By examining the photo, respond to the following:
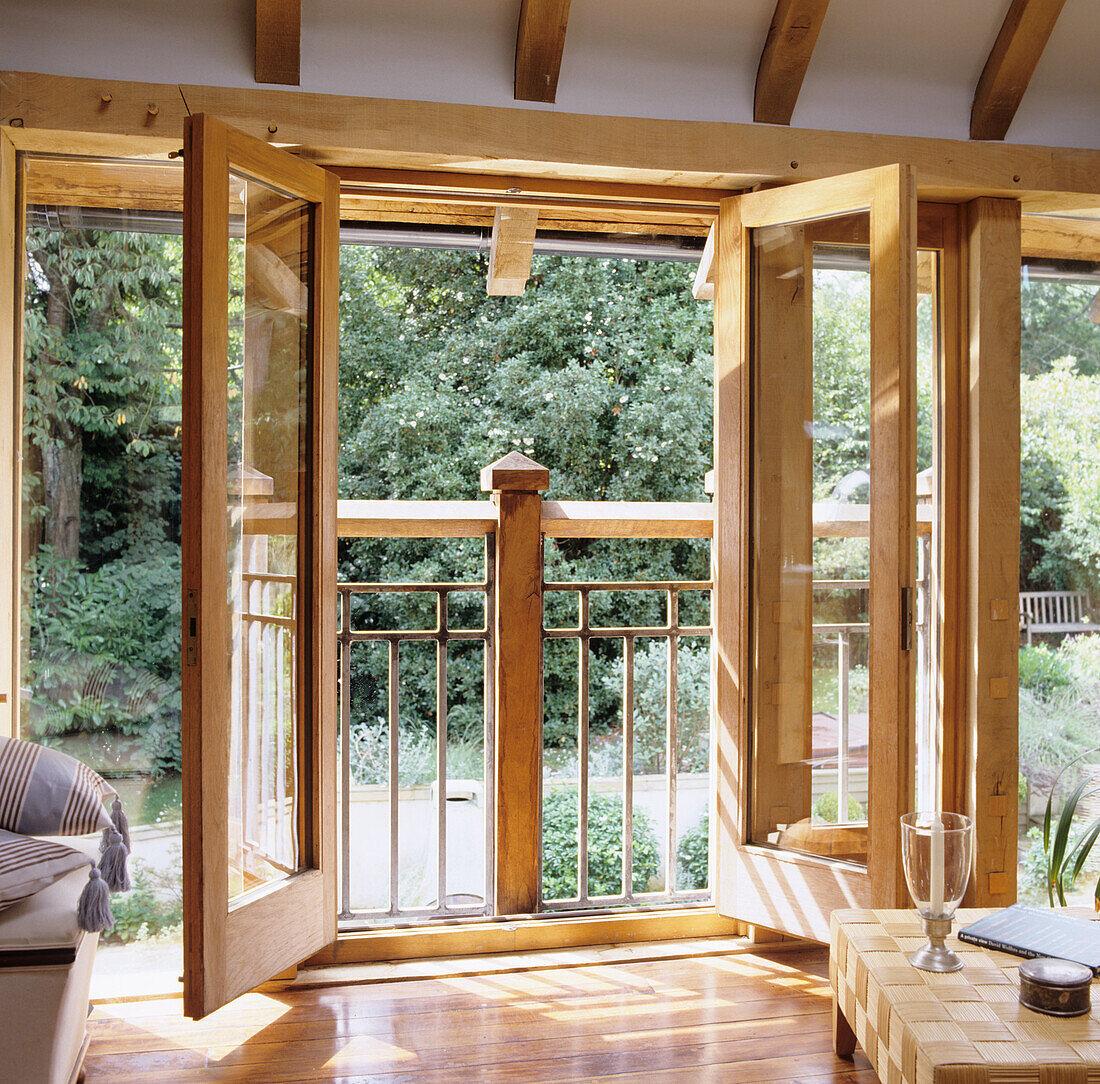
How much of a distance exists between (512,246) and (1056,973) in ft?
7.21

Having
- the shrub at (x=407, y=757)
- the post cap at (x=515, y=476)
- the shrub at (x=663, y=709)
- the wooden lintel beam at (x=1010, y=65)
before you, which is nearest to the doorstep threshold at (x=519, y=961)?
the post cap at (x=515, y=476)

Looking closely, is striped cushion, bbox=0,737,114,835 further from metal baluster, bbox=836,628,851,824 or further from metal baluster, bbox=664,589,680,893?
metal baluster, bbox=836,628,851,824

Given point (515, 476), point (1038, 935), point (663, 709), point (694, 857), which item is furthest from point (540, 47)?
point (663, 709)

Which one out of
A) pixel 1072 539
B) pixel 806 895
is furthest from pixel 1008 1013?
pixel 1072 539

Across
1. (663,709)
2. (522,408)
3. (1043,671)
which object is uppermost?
(522,408)

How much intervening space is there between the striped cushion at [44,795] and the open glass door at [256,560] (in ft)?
0.66

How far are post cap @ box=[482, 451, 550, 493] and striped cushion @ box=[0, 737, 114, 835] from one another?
3.90ft

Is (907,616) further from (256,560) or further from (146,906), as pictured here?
(146,906)

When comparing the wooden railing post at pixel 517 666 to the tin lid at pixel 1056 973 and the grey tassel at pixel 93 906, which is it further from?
the tin lid at pixel 1056 973

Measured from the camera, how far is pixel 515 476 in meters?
2.53

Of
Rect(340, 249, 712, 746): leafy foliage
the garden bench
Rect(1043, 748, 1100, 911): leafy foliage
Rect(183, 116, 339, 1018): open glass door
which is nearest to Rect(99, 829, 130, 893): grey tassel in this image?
Rect(183, 116, 339, 1018): open glass door

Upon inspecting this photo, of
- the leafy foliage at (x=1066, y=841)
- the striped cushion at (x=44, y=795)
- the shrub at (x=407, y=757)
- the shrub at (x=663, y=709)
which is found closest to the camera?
the striped cushion at (x=44, y=795)


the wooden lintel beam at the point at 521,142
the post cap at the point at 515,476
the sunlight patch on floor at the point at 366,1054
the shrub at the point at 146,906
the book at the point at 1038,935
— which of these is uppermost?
the wooden lintel beam at the point at 521,142

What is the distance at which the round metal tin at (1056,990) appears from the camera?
1.44 metres
